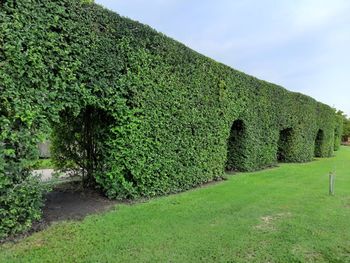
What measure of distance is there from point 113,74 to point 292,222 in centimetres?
454

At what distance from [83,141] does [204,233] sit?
390cm

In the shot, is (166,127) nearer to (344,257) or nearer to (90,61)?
(90,61)

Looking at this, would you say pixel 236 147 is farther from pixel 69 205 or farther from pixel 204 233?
pixel 204 233

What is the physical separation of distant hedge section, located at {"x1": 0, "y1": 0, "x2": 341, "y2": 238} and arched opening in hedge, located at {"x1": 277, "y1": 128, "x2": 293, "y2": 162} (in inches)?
240

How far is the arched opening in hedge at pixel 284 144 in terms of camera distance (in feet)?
58.5

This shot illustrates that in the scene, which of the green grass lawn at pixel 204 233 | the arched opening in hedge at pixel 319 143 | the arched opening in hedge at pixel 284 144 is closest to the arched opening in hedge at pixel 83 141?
the green grass lawn at pixel 204 233

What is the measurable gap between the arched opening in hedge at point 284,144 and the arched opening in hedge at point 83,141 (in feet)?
42.4

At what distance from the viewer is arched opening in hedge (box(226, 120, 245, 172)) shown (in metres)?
12.9

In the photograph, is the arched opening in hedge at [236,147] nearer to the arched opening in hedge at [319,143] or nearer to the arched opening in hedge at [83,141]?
the arched opening in hedge at [83,141]

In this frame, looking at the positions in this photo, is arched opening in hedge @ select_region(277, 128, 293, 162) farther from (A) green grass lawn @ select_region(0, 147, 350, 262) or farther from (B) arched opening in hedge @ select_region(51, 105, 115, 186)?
(B) arched opening in hedge @ select_region(51, 105, 115, 186)

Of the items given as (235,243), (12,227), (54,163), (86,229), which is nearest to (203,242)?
(235,243)

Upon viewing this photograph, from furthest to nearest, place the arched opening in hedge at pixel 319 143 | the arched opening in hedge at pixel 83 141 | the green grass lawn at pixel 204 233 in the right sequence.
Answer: the arched opening in hedge at pixel 319 143 → the arched opening in hedge at pixel 83 141 → the green grass lawn at pixel 204 233

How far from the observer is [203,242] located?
472 centimetres

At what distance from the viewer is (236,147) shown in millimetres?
12969
